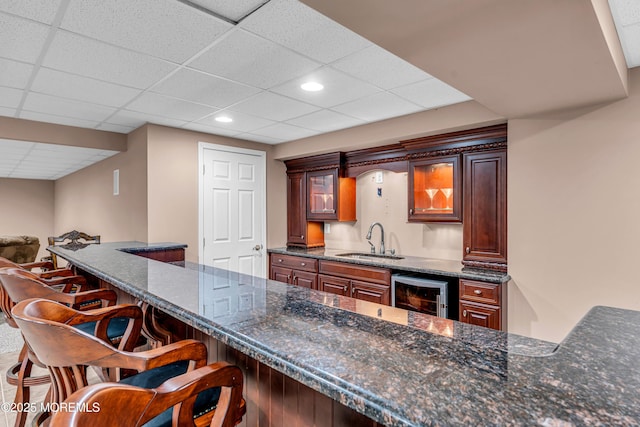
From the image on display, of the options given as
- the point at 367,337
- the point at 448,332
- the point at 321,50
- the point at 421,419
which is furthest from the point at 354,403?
the point at 321,50

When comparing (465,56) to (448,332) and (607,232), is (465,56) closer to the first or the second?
(448,332)

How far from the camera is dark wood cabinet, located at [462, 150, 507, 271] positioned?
3111 mm

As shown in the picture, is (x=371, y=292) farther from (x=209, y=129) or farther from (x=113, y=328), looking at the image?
(x=209, y=129)

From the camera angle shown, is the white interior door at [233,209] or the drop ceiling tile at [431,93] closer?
the drop ceiling tile at [431,93]

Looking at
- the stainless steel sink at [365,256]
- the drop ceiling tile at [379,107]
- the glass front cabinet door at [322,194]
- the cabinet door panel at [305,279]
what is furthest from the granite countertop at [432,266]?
the drop ceiling tile at [379,107]

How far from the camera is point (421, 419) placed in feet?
1.89

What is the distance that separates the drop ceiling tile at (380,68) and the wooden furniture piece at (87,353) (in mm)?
1942

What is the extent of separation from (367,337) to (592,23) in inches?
61.7

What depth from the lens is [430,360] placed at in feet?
2.61

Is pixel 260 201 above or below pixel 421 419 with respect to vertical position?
above

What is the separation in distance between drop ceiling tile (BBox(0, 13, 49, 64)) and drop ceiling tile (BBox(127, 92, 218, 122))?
2.79ft

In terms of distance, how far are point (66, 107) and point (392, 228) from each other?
368cm

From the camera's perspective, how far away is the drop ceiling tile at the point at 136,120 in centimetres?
355

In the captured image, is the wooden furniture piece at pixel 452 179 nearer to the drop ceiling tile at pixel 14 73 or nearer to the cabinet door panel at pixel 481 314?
the cabinet door panel at pixel 481 314
